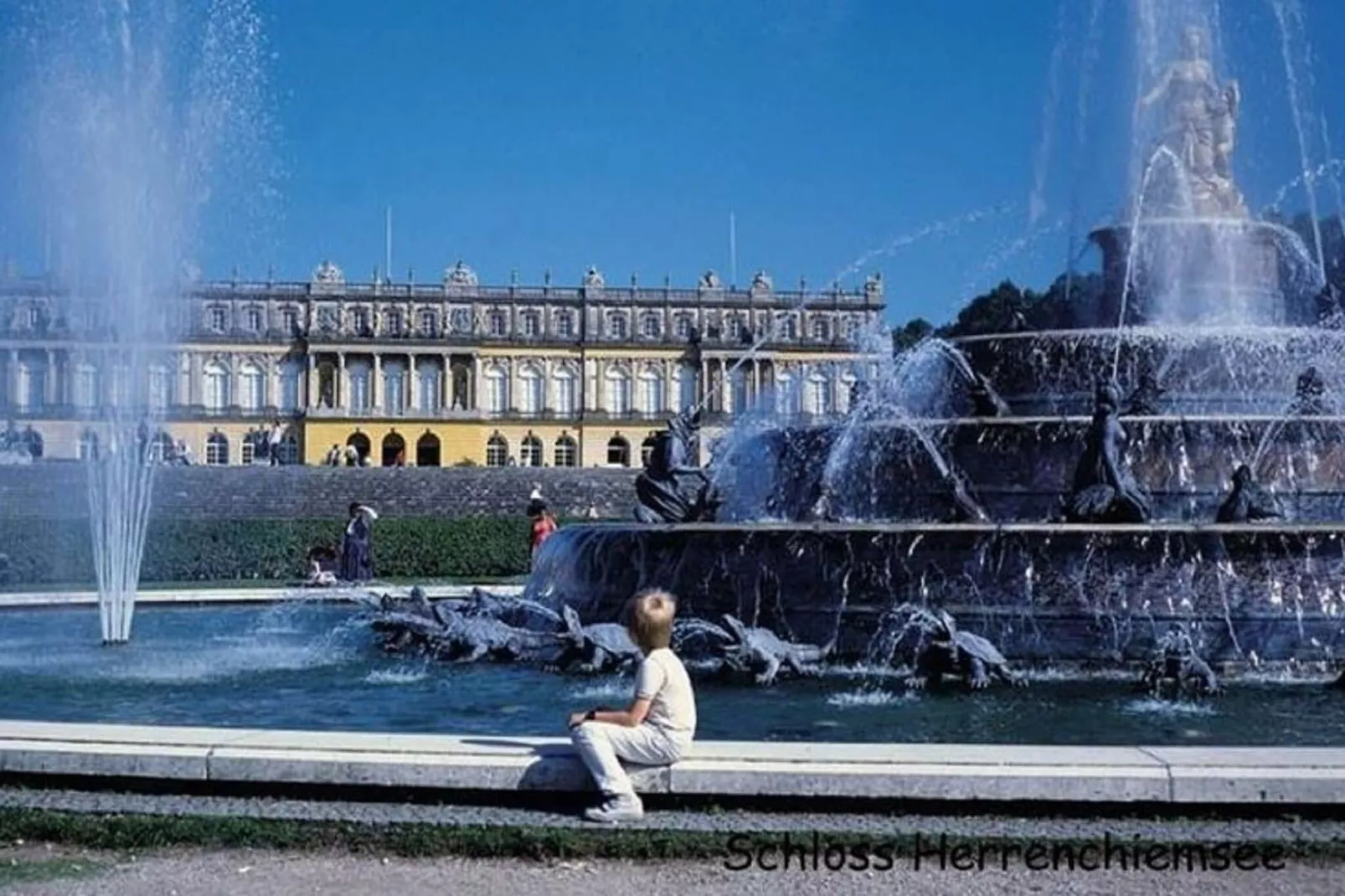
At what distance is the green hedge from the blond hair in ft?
61.0

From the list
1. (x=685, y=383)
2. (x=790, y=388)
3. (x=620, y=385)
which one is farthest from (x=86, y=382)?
(x=685, y=383)

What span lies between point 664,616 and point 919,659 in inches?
146

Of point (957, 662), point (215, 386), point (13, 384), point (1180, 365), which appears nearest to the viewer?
point (957, 662)

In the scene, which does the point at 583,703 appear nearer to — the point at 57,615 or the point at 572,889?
the point at 572,889

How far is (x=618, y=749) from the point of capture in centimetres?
541

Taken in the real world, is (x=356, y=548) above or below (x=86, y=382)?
below

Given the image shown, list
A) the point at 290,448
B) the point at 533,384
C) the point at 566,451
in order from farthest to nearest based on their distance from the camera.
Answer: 1. the point at 533,384
2. the point at 566,451
3. the point at 290,448

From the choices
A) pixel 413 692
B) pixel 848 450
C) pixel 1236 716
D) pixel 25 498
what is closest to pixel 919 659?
pixel 1236 716

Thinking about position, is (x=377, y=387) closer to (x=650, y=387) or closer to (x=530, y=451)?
(x=530, y=451)

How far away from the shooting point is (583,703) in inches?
327

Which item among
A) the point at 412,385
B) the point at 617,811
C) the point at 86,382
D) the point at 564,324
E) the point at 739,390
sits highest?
the point at 564,324

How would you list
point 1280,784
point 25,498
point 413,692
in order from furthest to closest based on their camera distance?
point 25,498, point 413,692, point 1280,784

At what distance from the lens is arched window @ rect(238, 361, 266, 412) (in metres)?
88.4

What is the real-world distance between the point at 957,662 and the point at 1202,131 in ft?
30.2
